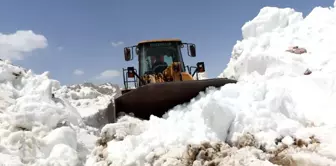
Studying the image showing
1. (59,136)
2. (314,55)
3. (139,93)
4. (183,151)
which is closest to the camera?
(183,151)

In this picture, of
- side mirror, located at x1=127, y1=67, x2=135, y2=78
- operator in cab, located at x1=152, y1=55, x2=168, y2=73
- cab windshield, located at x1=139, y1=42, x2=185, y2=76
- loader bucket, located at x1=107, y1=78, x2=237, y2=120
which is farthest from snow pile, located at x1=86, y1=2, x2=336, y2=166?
cab windshield, located at x1=139, y1=42, x2=185, y2=76

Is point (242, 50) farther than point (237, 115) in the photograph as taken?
Yes

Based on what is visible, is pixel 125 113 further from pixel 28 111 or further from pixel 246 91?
pixel 246 91

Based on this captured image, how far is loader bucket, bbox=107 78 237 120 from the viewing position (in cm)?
580

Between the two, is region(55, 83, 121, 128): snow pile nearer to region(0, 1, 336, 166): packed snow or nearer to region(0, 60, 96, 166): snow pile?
region(0, 1, 336, 166): packed snow


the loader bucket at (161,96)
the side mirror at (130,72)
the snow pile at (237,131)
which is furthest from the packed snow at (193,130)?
the side mirror at (130,72)

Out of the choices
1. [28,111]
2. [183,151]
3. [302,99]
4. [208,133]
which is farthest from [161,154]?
[302,99]

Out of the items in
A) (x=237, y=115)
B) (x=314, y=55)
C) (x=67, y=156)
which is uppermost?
(x=314, y=55)

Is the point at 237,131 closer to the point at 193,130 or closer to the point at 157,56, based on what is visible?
the point at 193,130

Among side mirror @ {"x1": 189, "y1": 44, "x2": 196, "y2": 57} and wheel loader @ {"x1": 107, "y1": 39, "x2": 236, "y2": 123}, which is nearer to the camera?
wheel loader @ {"x1": 107, "y1": 39, "x2": 236, "y2": 123}

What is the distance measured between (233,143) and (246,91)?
1.03m

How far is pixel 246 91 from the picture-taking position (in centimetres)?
528

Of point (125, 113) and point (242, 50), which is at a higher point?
point (242, 50)

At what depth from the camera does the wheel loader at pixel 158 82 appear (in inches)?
230
